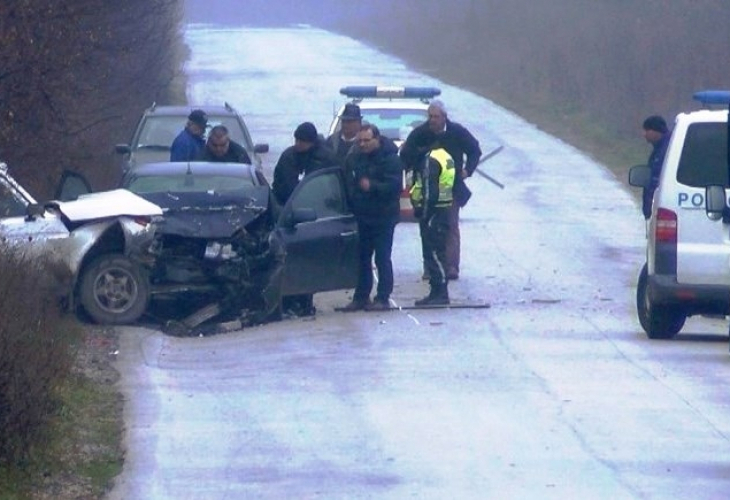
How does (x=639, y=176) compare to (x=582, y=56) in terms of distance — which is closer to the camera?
(x=639, y=176)

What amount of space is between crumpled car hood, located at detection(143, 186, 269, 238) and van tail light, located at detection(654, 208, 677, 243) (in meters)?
3.70

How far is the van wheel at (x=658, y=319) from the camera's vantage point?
1411 centimetres

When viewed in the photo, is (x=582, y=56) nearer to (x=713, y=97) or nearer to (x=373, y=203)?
(x=373, y=203)

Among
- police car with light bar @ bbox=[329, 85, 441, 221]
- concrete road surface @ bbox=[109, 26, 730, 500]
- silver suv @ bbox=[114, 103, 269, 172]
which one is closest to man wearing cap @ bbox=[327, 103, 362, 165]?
concrete road surface @ bbox=[109, 26, 730, 500]

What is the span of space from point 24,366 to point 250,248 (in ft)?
19.6

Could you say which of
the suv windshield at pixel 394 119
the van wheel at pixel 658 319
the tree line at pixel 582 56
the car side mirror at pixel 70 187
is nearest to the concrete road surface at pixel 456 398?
the van wheel at pixel 658 319

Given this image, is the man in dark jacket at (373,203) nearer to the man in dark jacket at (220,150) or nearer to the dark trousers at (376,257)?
the dark trousers at (376,257)

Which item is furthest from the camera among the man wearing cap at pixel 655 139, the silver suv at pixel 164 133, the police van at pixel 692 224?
the silver suv at pixel 164 133

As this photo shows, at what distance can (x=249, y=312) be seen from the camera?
15250 millimetres

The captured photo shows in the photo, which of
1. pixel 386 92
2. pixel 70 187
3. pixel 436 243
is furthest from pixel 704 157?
pixel 386 92

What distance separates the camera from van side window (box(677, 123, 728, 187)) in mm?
13500

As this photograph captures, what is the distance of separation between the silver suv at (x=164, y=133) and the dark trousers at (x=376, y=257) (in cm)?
603

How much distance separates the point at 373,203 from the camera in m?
15.7

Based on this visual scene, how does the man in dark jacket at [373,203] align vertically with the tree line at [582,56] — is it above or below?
above
